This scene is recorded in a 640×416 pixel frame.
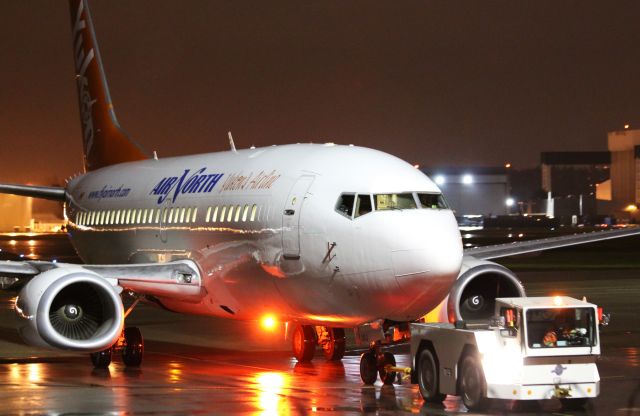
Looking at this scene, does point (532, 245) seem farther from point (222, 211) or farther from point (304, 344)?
point (222, 211)

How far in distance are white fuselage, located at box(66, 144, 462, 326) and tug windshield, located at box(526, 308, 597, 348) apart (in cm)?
177

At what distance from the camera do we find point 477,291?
81.0ft

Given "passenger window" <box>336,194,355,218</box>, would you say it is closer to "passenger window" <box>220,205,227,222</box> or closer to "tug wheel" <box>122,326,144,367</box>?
"passenger window" <box>220,205,227,222</box>

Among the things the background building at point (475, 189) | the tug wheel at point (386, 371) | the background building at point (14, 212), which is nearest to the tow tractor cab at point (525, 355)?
the tug wheel at point (386, 371)

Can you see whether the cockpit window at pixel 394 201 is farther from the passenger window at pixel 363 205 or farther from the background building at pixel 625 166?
the background building at pixel 625 166

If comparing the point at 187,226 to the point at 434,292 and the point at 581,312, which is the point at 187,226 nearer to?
the point at 434,292

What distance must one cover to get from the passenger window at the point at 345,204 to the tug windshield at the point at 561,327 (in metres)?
3.81

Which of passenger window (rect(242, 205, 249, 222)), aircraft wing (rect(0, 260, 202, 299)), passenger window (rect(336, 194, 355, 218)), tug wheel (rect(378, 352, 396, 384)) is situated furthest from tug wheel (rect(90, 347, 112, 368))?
passenger window (rect(336, 194, 355, 218))

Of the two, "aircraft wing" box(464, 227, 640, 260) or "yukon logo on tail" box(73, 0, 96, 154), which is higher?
"yukon logo on tail" box(73, 0, 96, 154)

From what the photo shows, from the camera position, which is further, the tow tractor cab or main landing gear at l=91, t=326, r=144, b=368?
main landing gear at l=91, t=326, r=144, b=368

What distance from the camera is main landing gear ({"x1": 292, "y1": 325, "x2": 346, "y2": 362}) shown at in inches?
979

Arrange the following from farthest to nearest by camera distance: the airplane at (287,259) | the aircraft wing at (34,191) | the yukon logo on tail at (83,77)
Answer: the yukon logo on tail at (83,77) → the aircraft wing at (34,191) → the airplane at (287,259)

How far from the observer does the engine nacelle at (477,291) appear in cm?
2378

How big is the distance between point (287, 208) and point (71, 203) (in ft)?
51.4
